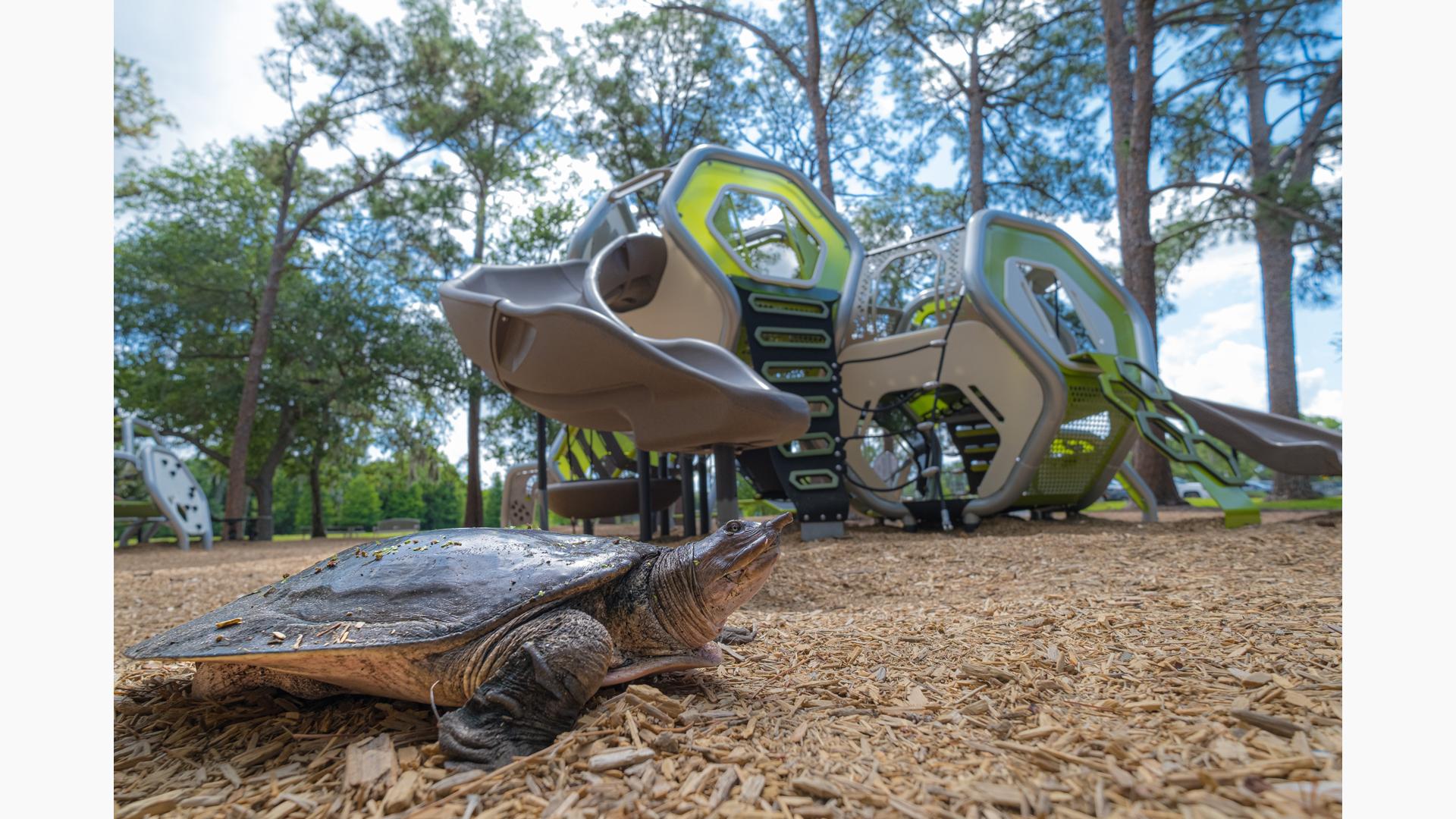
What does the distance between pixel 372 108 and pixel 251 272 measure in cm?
528

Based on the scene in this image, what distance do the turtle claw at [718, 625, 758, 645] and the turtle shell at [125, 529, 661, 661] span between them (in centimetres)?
61

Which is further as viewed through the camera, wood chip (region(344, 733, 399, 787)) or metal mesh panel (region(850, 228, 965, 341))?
metal mesh panel (region(850, 228, 965, 341))

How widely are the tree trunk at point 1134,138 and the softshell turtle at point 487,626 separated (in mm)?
9108

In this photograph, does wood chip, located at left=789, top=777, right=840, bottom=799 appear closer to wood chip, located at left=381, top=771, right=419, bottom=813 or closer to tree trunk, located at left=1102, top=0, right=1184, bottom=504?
wood chip, located at left=381, top=771, right=419, bottom=813

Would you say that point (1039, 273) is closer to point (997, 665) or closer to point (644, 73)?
point (997, 665)

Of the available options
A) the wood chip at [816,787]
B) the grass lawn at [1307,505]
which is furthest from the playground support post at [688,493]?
the grass lawn at [1307,505]

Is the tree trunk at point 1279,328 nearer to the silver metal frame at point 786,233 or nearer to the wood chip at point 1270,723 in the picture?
the silver metal frame at point 786,233

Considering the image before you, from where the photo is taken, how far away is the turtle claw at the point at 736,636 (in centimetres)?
251

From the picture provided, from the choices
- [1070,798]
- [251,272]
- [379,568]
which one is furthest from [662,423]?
[251,272]

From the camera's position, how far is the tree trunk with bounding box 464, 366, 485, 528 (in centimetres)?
1510

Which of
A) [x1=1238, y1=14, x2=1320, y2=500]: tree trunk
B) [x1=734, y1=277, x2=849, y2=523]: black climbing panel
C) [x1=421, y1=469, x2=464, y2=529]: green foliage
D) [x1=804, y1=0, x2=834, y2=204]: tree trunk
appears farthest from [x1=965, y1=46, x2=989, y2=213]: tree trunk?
[x1=421, y1=469, x2=464, y2=529]: green foliage

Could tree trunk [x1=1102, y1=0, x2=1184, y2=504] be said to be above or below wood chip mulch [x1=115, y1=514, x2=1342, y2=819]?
above

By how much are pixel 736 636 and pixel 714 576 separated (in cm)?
76

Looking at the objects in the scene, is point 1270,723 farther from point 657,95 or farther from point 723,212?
point 657,95
